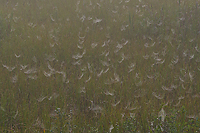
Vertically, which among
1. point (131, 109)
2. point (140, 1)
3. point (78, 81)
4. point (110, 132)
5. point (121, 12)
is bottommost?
point (110, 132)

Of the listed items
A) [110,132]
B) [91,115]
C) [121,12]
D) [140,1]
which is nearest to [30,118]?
[91,115]

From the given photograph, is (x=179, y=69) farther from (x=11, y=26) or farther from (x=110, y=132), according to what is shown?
(x=11, y=26)

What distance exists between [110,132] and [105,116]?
0.34m

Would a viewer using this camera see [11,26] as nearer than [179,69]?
No

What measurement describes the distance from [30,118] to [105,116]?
3.48 ft

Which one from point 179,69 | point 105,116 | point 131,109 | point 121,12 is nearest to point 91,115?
point 105,116

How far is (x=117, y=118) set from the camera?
2.96 meters

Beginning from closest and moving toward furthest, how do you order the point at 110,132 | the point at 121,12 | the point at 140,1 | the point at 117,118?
1. the point at 110,132
2. the point at 117,118
3. the point at 121,12
4. the point at 140,1

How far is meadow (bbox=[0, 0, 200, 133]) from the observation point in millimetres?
2991

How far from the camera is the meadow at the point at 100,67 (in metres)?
2.99

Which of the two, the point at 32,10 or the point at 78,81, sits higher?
the point at 32,10

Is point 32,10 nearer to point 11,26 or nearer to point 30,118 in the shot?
point 11,26

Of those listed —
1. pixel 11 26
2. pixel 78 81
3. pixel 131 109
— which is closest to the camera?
pixel 131 109

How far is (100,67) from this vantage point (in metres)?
4.65
